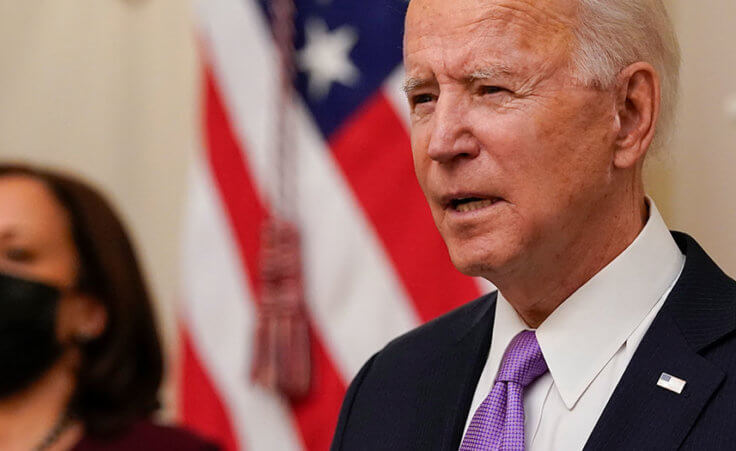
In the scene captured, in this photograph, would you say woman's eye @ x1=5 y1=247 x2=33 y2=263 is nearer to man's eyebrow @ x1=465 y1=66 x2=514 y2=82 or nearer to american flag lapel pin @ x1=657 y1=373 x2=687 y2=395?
man's eyebrow @ x1=465 y1=66 x2=514 y2=82

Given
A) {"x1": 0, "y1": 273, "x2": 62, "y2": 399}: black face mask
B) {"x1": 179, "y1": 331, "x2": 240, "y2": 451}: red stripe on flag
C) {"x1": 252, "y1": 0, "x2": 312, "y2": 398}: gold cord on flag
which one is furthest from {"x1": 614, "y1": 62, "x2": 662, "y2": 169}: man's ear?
{"x1": 179, "y1": 331, "x2": 240, "y2": 451}: red stripe on flag

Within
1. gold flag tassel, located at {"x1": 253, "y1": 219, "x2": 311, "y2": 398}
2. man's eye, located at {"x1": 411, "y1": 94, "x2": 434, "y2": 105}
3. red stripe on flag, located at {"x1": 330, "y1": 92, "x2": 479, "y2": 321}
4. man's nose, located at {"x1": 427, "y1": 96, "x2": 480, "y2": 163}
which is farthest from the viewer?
gold flag tassel, located at {"x1": 253, "y1": 219, "x2": 311, "y2": 398}

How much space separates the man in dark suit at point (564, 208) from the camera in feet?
4.94

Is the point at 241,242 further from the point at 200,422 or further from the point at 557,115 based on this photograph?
the point at 557,115

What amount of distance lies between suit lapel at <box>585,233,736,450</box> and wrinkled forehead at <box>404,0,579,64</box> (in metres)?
0.36

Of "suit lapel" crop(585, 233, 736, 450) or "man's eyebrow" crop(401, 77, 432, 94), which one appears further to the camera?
"man's eyebrow" crop(401, 77, 432, 94)

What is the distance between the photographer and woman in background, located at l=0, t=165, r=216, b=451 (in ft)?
9.23

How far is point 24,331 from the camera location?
2.83 meters

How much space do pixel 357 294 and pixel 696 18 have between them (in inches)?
46.4

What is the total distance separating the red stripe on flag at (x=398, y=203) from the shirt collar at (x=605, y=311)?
4.19ft

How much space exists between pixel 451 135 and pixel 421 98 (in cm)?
15

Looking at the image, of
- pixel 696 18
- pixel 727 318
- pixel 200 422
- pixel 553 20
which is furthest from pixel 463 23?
pixel 200 422

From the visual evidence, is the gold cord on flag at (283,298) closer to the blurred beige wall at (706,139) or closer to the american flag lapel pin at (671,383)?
the blurred beige wall at (706,139)

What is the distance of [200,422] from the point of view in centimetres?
331
